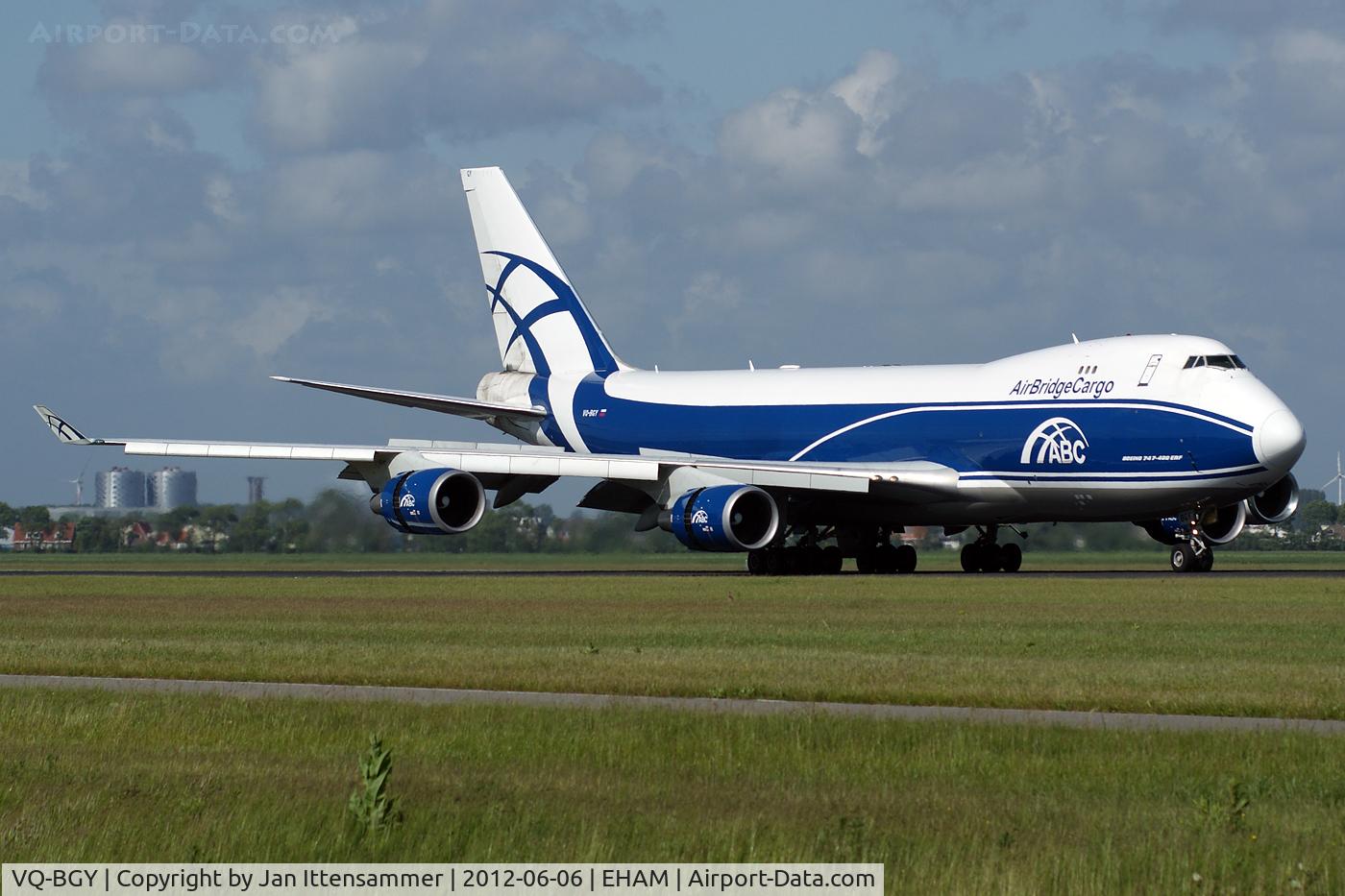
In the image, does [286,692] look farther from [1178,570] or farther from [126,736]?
[1178,570]

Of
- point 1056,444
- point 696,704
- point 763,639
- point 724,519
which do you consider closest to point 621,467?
point 724,519

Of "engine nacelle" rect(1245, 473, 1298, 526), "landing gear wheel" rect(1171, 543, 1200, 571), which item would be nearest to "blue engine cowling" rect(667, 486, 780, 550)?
"landing gear wheel" rect(1171, 543, 1200, 571)

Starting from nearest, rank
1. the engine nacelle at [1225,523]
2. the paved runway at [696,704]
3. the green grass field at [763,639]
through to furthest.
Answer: the paved runway at [696,704]
the green grass field at [763,639]
the engine nacelle at [1225,523]

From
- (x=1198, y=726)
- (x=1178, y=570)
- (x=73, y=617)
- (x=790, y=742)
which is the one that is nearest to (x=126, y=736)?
Answer: (x=790, y=742)

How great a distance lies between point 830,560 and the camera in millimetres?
47969

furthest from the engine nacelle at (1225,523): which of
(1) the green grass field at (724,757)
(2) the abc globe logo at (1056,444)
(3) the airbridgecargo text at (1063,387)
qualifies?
(1) the green grass field at (724,757)

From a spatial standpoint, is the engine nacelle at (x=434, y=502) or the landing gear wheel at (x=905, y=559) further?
the landing gear wheel at (x=905, y=559)

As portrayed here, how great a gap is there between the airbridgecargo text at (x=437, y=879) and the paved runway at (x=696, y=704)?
5.87 meters

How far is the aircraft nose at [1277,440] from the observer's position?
39844 millimetres

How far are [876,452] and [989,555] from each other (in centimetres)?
507

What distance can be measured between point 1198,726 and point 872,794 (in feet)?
13.3

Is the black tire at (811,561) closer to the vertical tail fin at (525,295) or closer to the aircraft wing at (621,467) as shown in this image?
the aircraft wing at (621,467)

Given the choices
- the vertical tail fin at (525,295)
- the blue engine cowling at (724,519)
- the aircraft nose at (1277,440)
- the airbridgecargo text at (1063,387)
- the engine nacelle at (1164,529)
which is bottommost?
the engine nacelle at (1164,529)

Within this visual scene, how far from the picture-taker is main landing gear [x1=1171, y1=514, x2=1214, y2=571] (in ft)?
144
